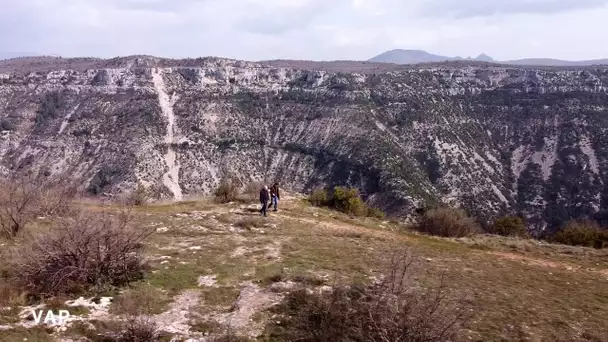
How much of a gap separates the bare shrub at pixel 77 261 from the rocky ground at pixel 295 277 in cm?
56

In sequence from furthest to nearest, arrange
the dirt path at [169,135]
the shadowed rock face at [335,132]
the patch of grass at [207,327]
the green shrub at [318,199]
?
1. the dirt path at [169,135]
2. the shadowed rock face at [335,132]
3. the green shrub at [318,199]
4. the patch of grass at [207,327]

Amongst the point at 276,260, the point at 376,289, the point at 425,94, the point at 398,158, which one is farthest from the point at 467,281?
the point at 425,94

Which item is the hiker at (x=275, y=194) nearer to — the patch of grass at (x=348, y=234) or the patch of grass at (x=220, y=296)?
the patch of grass at (x=348, y=234)

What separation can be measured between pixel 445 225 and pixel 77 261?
60.8 feet

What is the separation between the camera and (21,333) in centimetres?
921

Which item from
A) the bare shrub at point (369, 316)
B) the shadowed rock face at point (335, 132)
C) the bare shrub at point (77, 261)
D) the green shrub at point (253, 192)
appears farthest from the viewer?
the shadowed rock face at point (335, 132)

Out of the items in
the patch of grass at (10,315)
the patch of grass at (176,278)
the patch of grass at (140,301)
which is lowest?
the patch of grass at (176,278)

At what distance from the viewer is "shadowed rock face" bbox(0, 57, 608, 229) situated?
86.8m

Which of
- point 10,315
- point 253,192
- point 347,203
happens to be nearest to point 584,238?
point 347,203

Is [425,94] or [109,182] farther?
[425,94]

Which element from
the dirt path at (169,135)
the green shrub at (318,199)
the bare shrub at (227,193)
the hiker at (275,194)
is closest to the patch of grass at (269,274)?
the hiker at (275,194)

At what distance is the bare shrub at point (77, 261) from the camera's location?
11281 millimetres

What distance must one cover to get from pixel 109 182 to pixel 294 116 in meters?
44.2

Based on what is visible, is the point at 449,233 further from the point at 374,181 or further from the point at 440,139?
the point at 440,139
